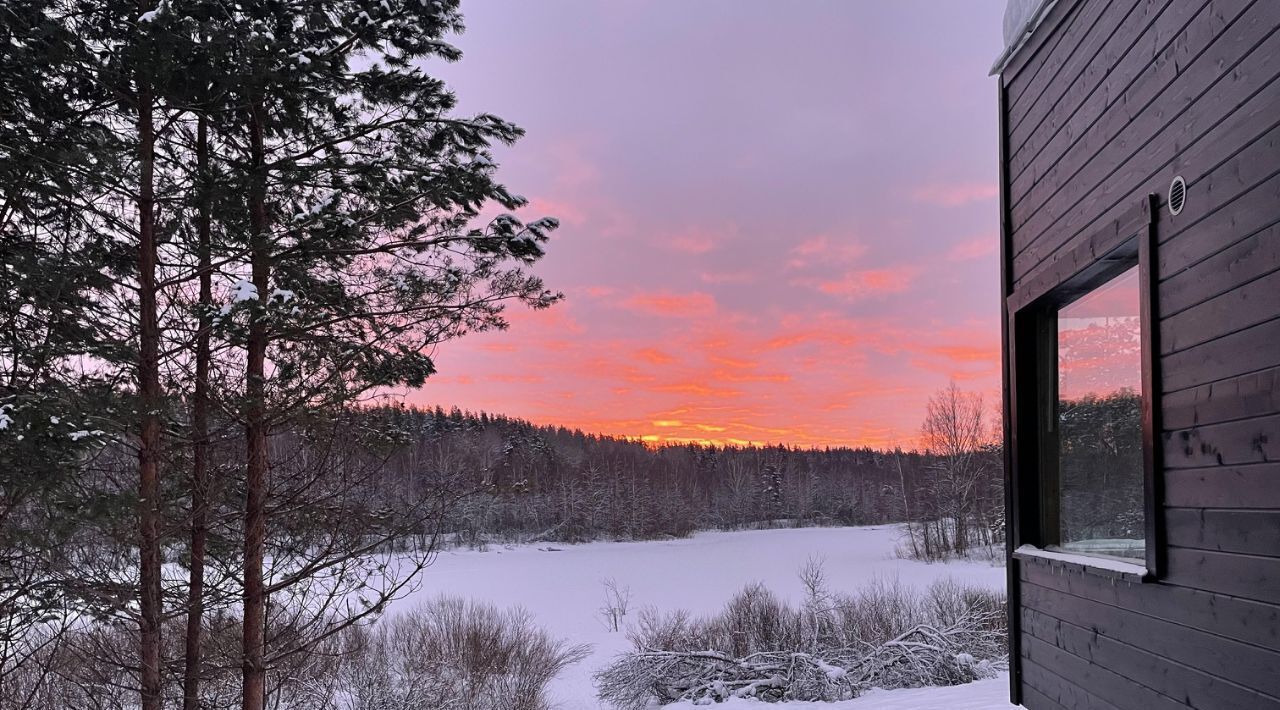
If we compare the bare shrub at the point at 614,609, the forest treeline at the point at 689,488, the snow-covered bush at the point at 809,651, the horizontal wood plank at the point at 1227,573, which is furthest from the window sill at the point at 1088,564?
the forest treeline at the point at 689,488

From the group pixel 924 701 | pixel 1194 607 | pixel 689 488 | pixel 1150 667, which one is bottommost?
pixel 689 488

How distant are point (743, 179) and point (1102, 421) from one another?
10.2 meters

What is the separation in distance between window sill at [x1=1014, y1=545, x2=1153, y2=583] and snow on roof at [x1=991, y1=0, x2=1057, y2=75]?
2.23 m

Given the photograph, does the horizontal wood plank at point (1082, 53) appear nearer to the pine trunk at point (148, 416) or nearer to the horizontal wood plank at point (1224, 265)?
the horizontal wood plank at point (1224, 265)

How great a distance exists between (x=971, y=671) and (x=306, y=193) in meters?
Answer: 10.4

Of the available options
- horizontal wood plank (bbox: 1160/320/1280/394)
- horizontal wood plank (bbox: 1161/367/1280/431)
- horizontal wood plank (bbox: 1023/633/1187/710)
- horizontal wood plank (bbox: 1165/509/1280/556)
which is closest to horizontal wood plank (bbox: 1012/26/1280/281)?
horizontal wood plank (bbox: 1160/320/1280/394)

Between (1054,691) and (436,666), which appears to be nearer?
(1054,691)

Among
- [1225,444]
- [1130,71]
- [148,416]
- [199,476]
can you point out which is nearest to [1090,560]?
[1225,444]

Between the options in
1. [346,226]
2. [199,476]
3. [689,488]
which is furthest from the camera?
[689,488]

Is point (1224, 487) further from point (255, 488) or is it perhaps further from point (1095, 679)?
point (255, 488)

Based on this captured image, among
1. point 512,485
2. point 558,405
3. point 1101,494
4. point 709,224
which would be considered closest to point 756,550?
point 558,405

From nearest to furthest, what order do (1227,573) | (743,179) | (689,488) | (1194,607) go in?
(1227,573), (1194,607), (743,179), (689,488)

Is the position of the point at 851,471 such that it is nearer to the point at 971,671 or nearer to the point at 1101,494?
the point at 971,671

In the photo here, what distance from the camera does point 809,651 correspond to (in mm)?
11711
